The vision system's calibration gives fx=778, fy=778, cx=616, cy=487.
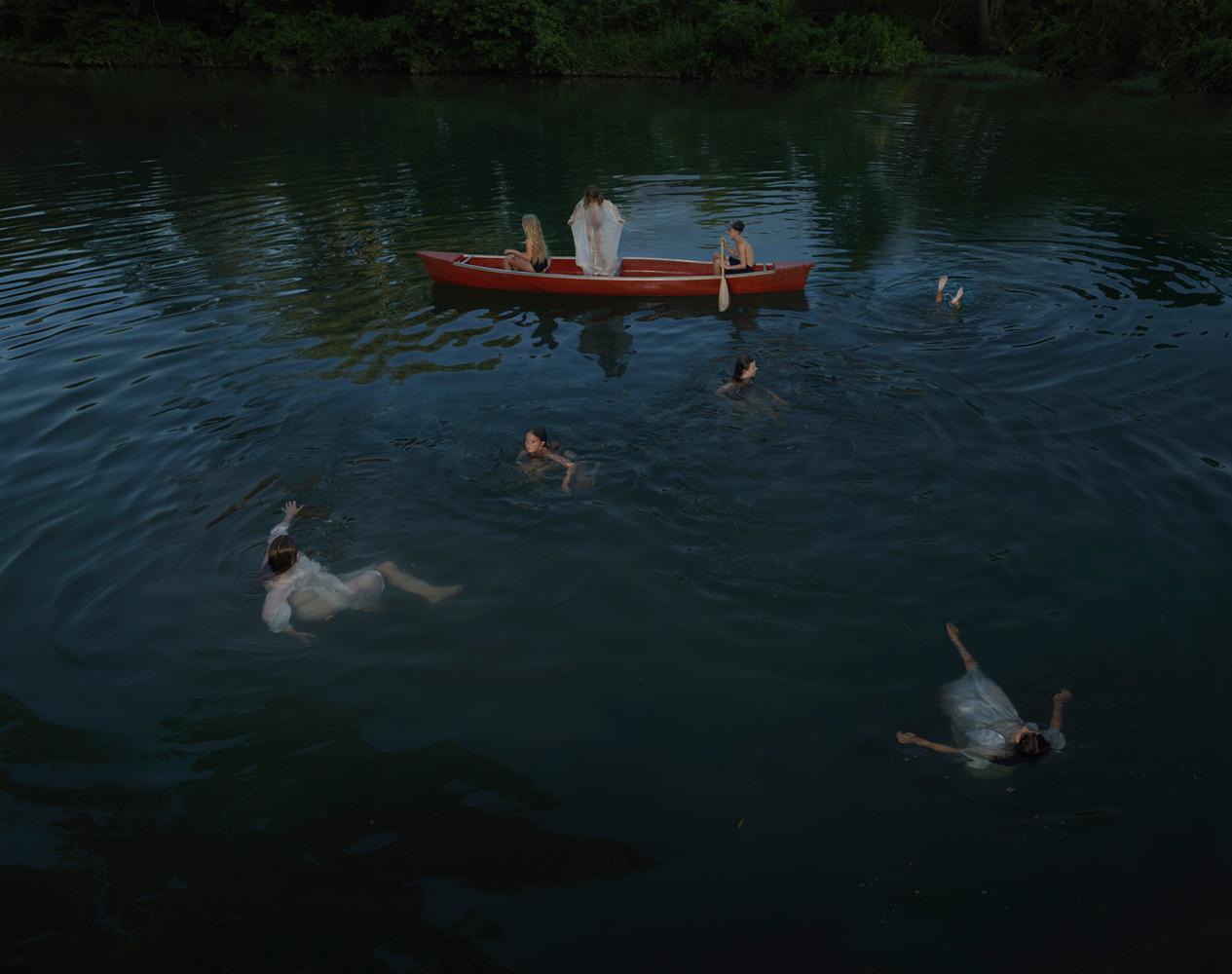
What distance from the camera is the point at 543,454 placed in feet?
30.0

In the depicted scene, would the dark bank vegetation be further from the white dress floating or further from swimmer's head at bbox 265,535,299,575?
swimmer's head at bbox 265,535,299,575

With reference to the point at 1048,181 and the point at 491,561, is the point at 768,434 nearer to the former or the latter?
the point at 491,561

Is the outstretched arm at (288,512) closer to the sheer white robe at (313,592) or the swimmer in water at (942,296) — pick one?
the sheer white robe at (313,592)

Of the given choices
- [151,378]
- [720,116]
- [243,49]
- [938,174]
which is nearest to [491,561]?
[151,378]

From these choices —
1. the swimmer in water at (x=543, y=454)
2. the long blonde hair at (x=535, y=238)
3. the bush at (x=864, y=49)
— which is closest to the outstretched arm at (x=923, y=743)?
the swimmer in water at (x=543, y=454)

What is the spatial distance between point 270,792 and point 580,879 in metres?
2.53

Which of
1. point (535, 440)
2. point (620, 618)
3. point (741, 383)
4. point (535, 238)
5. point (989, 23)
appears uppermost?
point (989, 23)

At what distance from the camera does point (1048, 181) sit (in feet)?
74.3

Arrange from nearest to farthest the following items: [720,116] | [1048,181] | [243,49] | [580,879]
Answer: [580,879]
[1048,181]
[720,116]
[243,49]

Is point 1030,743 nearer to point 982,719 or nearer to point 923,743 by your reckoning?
point 982,719

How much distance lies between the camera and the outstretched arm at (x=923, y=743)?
5926mm

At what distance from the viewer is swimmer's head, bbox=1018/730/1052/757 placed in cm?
563

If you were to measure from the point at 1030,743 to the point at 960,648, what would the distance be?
4.17 ft

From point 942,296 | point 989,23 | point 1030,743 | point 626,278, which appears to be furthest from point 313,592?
point 989,23
